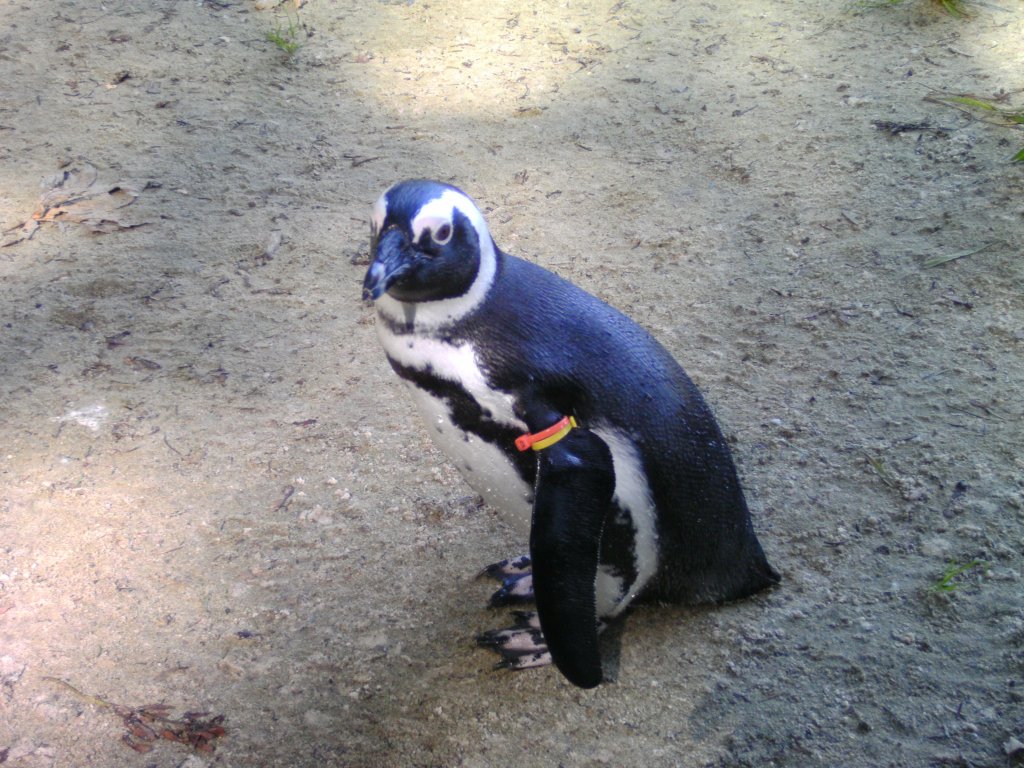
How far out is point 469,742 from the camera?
5.38ft

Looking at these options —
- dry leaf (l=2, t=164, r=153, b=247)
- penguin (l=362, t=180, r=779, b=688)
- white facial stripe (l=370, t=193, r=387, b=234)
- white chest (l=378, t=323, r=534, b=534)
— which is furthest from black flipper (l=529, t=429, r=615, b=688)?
dry leaf (l=2, t=164, r=153, b=247)

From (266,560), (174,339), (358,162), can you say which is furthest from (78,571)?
(358,162)

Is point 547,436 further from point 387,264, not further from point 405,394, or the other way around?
point 405,394

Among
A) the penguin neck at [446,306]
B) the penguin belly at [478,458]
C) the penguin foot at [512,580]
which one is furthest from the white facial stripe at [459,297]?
the penguin foot at [512,580]

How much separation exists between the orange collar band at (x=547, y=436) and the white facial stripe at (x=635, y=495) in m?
0.08

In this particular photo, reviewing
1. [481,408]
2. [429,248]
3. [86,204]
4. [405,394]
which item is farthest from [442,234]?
[86,204]

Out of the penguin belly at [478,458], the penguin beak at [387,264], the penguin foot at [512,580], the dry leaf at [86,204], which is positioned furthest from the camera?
the dry leaf at [86,204]

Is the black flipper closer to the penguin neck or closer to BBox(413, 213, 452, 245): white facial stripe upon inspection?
the penguin neck

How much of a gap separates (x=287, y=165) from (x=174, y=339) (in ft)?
3.22

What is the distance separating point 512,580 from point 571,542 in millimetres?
502

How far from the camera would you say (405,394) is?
8.14 feet

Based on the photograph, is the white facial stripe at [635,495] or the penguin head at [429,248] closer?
the penguin head at [429,248]

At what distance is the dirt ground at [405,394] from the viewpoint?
1.69m

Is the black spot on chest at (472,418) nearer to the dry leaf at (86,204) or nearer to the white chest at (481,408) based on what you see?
the white chest at (481,408)
